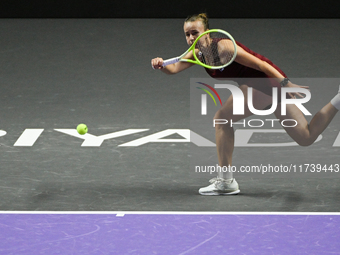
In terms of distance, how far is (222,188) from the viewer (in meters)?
5.27

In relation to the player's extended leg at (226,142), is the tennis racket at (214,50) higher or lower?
higher

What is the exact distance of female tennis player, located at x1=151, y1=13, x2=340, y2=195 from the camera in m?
4.88

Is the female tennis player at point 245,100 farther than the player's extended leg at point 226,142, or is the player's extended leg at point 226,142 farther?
the player's extended leg at point 226,142

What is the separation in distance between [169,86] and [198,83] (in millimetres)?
398

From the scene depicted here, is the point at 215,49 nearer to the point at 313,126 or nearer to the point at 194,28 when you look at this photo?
the point at 194,28

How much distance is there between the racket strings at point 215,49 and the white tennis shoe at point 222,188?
0.95m

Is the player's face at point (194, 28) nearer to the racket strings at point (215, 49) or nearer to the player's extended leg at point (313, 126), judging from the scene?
the racket strings at point (215, 49)
